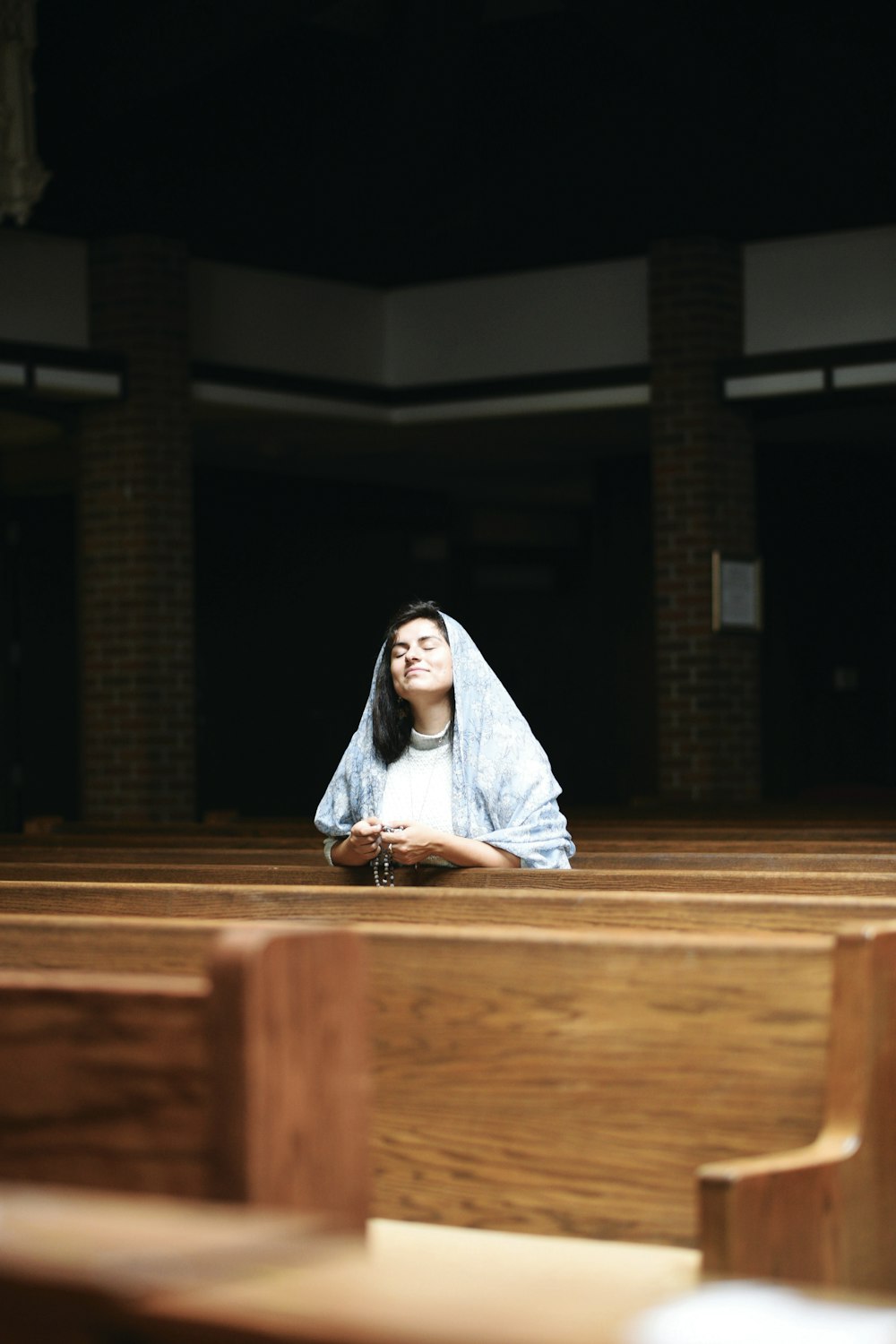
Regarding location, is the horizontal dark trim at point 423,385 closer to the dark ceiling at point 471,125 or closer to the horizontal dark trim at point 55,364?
the horizontal dark trim at point 55,364

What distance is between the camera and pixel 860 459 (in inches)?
484

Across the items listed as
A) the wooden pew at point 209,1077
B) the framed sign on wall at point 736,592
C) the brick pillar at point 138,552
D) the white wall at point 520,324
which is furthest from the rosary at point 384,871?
the white wall at point 520,324

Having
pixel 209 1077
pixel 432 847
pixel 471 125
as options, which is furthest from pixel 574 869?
pixel 471 125

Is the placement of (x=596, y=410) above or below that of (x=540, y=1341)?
above

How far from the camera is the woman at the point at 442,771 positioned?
3826 millimetres

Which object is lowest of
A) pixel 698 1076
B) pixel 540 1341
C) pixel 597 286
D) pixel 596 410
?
pixel 698 1076

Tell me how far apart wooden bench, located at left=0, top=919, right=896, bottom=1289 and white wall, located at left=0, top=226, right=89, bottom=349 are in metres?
7.05

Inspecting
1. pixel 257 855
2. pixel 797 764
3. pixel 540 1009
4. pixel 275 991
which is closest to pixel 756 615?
pixel 797 764

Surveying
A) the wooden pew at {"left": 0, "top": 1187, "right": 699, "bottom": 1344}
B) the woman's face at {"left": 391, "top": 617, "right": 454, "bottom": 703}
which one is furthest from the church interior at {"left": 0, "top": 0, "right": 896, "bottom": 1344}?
the woman's face at {"left": 391, "top": 617, "right": 454, "bottom": 703}

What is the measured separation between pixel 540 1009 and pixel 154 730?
7.02 m

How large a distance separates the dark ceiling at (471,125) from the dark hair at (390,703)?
13.7 ft

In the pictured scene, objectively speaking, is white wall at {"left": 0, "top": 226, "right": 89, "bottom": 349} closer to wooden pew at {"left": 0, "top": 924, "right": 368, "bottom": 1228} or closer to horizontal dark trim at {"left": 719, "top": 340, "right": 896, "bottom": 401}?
horizontal dark trim at {"left": 719, "top": 340, "right": 896, "bottom": 401}

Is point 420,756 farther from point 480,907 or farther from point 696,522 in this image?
point 696,522

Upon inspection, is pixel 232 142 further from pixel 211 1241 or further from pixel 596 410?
pixel 211 1241
